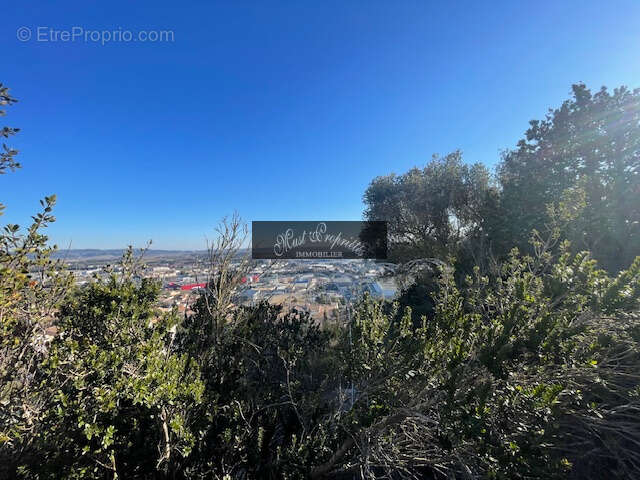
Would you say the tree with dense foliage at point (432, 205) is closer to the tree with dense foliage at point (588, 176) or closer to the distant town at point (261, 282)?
the tree with dense foliage at point (588, 176)

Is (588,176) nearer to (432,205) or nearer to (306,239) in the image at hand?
(432,205)

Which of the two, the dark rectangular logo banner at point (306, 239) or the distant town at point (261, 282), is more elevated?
the dark rectangular logo banner at point (306, 239)

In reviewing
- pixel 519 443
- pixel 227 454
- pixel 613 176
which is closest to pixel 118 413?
pixel 227 454

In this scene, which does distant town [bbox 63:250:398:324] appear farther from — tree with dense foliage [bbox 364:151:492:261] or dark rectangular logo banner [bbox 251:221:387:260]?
tree with dense foliage [bbox 364:151:492:261]

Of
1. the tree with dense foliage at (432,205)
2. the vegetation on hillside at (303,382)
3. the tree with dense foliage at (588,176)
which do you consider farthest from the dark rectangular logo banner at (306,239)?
the tree with dense foliage at (588,176)

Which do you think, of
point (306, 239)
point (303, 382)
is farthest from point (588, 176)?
point (303, 382)

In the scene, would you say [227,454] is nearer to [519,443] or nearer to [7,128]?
[519,443]

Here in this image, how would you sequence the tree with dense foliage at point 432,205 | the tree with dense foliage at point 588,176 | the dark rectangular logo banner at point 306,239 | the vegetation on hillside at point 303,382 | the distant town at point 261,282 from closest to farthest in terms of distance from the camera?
the vegetation on hillside at point 303,382 → the distant town at point 261,282 → the tree with dense foliage at point 588,176 → the dark rectangular logo banner at point 306,239 → the tree with dense foliage at point 432,205

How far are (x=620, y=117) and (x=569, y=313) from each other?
1022cm

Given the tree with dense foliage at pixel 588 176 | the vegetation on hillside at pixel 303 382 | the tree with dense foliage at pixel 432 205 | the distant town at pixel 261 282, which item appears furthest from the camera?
the tree with dense foliage at pixel 432 205

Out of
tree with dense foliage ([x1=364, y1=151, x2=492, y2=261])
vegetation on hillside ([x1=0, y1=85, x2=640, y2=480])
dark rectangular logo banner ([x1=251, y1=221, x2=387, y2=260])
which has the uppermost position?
tree with dense foliage ([x1=364, y1=151, x2=492, y2=261])

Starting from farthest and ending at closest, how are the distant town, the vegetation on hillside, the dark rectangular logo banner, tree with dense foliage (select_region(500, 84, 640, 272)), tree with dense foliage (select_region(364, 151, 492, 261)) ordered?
tree with dense foliage (select_region(364, 151, 492, 261)) < the dark rectangular logo banner < tree with dense foliage (select_region(500, 84, 640, 272)) < the distant town < the vegetation on hillside

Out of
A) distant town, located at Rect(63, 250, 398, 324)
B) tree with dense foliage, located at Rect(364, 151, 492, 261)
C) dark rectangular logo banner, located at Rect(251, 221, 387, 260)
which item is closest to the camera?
distant town, located at Rect(63, 250, 398, 324)


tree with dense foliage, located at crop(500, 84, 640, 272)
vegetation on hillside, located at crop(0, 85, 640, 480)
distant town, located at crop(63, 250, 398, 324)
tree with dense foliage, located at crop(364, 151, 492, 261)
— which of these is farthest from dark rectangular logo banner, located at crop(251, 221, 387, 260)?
tree with dense foliage, located at crop(500, 84, 640, 272)
